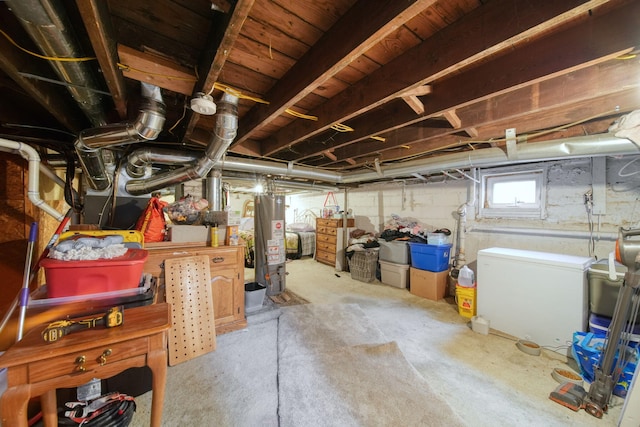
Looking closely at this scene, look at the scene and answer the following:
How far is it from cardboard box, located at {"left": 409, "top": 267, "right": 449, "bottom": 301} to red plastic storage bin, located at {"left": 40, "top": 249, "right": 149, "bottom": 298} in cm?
354

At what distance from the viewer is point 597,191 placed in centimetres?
253

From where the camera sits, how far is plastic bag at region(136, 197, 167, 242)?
83.5 inches

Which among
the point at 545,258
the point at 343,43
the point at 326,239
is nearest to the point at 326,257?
the point at 326,239

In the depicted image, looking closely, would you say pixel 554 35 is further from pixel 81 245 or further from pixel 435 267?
pixel 435 267

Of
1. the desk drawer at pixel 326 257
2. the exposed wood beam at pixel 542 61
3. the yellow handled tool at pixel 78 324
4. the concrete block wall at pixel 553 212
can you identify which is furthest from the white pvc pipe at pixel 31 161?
the concrete block wall at pixel 553 212

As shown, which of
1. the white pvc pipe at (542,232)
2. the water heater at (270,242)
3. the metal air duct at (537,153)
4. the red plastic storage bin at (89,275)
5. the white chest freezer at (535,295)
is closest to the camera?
the red plastic storage bin at (89,275)

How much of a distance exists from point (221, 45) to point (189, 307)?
6.75 feet

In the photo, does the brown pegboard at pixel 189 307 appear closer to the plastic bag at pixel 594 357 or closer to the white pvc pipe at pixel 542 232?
the plastic bag at pixel 594 357

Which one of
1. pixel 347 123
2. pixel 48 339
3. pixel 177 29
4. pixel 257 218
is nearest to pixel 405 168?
pixel 347 123

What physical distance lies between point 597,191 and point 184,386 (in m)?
4.38

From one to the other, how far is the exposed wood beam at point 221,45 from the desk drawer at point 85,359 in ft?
4.24

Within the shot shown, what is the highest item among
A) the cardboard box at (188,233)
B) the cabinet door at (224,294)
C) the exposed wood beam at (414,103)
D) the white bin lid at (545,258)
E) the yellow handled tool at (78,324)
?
the exposed wood beam at (414,103)

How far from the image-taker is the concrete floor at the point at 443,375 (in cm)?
150

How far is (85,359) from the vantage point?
91cm
